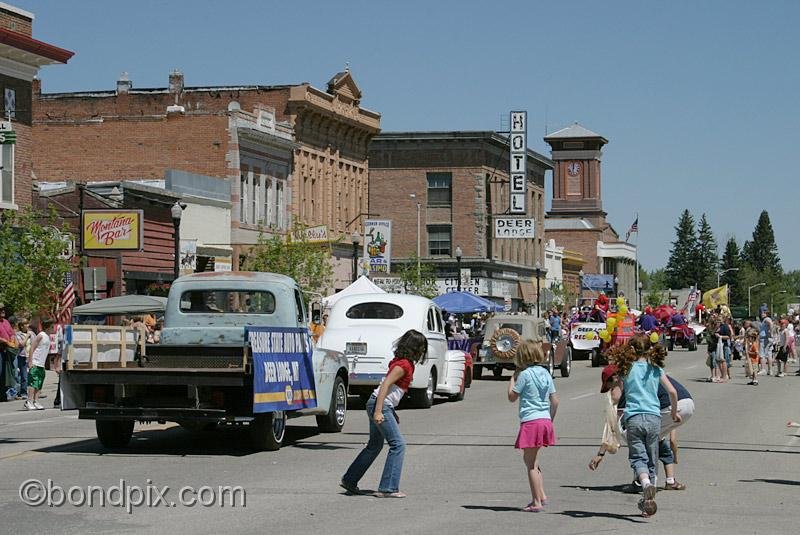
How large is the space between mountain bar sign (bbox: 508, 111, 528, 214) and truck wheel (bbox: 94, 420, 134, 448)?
64.1m

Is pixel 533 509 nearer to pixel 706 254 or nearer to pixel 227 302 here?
pixel 227 302

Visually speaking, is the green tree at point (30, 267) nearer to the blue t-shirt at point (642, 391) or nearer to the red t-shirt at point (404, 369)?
the red t-shirt at point (404, 369)

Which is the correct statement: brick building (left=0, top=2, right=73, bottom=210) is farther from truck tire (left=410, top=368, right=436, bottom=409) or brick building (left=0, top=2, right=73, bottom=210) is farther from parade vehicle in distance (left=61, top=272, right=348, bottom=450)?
parade vehicle in distance (left=61, top=272, right=348, bottom=450)

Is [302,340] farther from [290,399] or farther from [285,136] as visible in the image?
[285,136]

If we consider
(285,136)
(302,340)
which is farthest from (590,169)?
(302,340)

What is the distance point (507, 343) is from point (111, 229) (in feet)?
45.7

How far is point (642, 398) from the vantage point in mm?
12594

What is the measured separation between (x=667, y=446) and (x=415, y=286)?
5745cm

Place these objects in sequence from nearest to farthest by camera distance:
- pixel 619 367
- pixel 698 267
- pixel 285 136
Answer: pixel 619 367 < pixel 285 136 < pixel 698 267

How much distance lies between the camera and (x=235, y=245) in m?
54.0

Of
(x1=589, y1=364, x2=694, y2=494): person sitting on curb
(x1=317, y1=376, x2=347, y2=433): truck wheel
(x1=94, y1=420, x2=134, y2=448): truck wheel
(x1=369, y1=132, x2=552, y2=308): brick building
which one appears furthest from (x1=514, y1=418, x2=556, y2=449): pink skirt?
(x1=369, y1=132, x2=552, y2=308): brick building

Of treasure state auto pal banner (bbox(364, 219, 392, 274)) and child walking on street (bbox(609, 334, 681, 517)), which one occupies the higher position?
treasure state auto pal banner (bbox(364, 219, 392, 274))

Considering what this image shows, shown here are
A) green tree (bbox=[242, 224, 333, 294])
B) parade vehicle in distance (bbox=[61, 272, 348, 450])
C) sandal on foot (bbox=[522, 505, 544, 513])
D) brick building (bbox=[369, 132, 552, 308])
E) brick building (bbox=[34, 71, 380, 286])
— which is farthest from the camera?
brick building (bbox=[369, 132, 552, 308])

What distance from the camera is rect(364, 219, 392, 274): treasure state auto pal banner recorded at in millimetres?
64206
